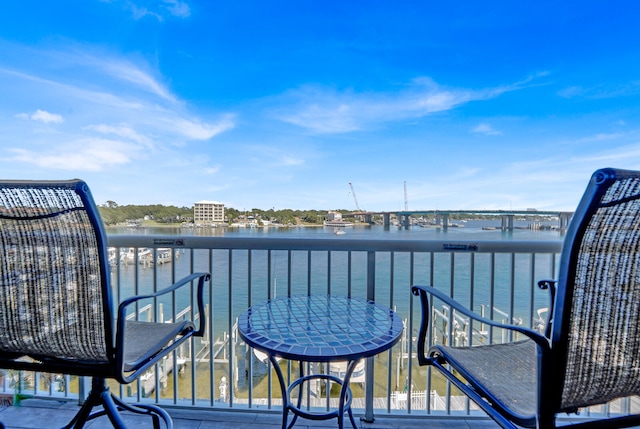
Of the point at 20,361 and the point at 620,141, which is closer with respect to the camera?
the point at 20,361

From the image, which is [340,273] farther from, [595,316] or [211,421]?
[595,316]

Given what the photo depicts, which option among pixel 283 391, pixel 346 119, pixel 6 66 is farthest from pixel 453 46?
pixel 6 66

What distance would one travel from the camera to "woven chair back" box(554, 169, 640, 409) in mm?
775

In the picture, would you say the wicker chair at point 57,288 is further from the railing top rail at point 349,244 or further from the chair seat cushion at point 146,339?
the railing top rail at point 349,244

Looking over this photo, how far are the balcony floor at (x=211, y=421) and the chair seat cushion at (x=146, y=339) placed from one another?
29.9 inches

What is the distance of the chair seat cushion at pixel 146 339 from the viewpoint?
1195 millimetres

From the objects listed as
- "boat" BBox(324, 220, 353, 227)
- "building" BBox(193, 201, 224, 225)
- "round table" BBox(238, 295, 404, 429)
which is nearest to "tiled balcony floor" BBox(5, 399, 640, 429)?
"round table" BBox(238, 295, 404, 429)

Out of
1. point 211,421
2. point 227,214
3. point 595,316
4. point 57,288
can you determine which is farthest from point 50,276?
point 227,214

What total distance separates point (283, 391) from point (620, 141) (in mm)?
10893

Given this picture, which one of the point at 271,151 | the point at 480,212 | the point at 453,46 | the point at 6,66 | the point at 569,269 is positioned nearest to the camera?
the point at 569,269

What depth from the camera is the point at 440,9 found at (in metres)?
4.54

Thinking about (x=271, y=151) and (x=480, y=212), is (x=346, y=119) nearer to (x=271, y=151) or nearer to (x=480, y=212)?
(x=271, y=151)

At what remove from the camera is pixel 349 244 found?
179 centimetres

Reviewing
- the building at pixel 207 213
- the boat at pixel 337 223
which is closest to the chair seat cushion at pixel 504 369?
the building at pixel 207 213
